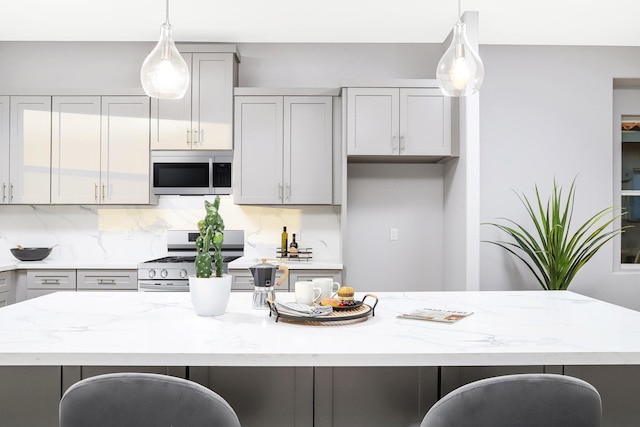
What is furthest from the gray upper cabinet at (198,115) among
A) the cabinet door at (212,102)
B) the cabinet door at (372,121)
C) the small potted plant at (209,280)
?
the small potted plant at (209,280)

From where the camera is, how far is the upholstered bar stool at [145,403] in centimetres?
102

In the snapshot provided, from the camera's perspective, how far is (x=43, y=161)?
12.9 ft

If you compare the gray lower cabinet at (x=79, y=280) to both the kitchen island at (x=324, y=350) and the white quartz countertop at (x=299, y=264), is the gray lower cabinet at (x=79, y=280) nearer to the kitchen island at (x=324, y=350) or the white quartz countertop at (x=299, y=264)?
the white quartz countertop at (x=299, y=264)

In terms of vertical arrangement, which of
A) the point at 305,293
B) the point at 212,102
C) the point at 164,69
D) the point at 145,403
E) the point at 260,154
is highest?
the point at 212,102

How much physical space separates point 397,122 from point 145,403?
315 cm

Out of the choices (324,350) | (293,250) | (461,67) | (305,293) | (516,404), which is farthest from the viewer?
(293,250)

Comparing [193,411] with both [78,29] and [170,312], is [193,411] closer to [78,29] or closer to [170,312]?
[170,312]

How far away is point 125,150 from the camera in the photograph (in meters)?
3.93

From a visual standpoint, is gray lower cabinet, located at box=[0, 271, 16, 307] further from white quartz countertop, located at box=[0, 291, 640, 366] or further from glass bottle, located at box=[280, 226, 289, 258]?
glass bottle, located at box=[280, 226, 289, 258]

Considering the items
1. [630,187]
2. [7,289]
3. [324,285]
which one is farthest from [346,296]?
[630,187]

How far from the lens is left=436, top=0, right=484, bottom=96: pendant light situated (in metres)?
2.00

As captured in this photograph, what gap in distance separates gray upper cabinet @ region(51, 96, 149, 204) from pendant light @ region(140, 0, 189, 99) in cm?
202

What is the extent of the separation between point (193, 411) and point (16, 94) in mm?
3885

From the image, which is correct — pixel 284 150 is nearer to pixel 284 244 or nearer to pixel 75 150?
pixel 284 244
